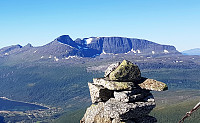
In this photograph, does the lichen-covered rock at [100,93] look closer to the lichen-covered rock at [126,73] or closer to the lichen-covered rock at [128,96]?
the lichen-covered rock at [126,73]

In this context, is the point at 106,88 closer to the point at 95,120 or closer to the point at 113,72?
the point at 113,72

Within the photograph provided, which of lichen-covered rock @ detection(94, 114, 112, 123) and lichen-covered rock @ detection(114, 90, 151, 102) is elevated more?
lichen-covered rock @ detection(114, 90, 151, 102)

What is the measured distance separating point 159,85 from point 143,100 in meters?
2.86

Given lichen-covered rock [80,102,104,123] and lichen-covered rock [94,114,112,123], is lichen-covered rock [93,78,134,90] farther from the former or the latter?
lichen-covered rock [94,114,112,123]

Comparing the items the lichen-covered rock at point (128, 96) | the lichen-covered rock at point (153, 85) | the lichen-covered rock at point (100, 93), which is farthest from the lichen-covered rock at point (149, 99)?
the lichen-covered rock at point (100, 93)

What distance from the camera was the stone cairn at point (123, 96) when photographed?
2908cm

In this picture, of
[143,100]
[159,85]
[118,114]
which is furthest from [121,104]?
[159,85]

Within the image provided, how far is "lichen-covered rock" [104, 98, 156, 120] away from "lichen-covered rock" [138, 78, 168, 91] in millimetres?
1967

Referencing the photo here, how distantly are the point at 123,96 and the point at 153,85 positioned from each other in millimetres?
4113

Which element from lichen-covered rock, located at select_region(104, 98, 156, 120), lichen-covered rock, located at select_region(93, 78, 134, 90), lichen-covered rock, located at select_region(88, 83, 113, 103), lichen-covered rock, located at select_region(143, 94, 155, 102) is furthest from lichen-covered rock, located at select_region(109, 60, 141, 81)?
lichen-covered rock, located at select_region(104, 98, 156, 120)

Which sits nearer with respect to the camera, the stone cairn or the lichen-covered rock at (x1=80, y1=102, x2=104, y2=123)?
the stone cairn

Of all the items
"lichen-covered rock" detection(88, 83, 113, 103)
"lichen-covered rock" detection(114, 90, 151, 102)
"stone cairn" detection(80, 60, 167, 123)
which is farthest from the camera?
"lichen-covered rock" detection(88, 83, 113, 103)

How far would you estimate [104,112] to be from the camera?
30.6m

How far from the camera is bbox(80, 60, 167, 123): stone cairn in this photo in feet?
95.4
